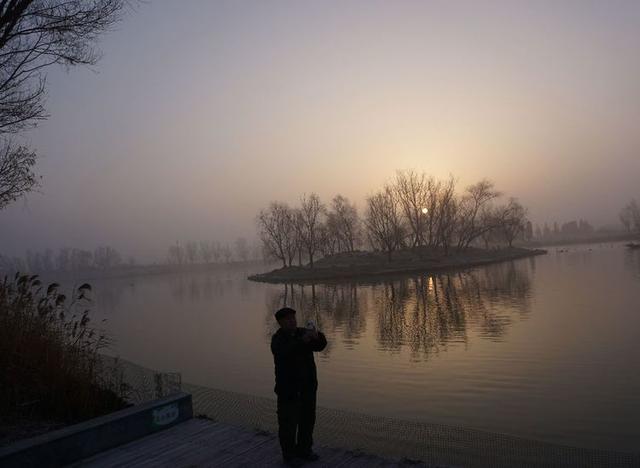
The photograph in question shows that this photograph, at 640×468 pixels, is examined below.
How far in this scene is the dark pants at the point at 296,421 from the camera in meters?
5.13

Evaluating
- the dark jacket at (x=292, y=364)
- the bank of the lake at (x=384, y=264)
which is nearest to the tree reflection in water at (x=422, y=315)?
the dark jacket at (x=292, y=364)

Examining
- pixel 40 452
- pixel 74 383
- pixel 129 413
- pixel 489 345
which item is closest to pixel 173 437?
pixel 129 413

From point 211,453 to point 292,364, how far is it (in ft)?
5.30

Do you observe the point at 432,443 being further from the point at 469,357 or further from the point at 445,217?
the point at 445,217

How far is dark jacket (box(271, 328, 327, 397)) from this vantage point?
16.6 feet

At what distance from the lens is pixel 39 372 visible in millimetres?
7523

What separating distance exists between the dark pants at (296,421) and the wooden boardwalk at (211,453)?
19 cm

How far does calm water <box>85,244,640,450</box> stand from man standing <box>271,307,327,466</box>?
168 inches

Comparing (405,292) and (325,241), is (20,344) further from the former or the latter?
(325,241)

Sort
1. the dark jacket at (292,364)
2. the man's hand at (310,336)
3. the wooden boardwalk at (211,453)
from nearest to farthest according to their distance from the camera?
1. the man's hand at (310,336)
2. the dark jacket at (292,364)
3. the wooden boardwalk at (211,453)

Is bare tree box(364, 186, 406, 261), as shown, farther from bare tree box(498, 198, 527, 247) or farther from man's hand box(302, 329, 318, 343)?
man's hand box(302, 329, 318, 343)

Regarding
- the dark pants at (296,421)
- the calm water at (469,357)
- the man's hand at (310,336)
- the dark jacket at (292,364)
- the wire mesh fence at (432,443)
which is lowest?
the calm water at (469,357)

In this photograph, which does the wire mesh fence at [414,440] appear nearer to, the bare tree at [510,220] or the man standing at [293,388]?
the man standing at [293,388]

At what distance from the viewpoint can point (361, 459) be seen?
17.0ft
